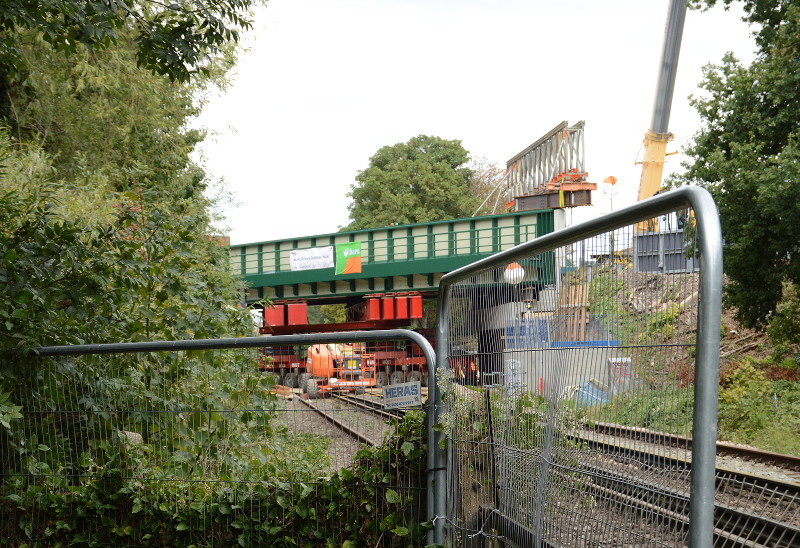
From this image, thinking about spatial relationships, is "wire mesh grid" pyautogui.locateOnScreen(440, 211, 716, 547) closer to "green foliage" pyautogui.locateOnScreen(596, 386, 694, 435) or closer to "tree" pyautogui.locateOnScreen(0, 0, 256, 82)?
"green foliage" pyautogui.locateOnScreen(596, 386, 694, 435)

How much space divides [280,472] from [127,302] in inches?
88.6

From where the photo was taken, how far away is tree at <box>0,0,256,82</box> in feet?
21.0

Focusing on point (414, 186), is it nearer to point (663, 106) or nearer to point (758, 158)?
point (663, 106)

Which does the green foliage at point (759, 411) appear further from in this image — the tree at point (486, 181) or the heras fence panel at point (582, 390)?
the tree at point (486, 181)

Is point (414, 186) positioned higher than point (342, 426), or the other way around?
point (414, 186)

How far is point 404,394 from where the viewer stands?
4051 millimetres

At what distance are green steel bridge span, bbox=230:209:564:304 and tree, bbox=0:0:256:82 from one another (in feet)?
61.6

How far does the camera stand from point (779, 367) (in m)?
18.7

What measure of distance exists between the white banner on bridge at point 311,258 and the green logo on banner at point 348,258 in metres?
0.32

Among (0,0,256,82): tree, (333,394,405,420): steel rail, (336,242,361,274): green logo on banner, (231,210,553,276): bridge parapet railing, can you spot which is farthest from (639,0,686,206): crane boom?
(333,394,405,420): steel rail

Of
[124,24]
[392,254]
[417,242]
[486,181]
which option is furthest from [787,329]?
[486,181]

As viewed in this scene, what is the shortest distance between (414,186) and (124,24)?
5351 centimetres

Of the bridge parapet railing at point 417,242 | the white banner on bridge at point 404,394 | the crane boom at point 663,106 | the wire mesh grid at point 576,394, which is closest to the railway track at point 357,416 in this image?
the white banner on bridge at point 404,394

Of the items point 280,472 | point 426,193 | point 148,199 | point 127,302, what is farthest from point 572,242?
point 426,193
